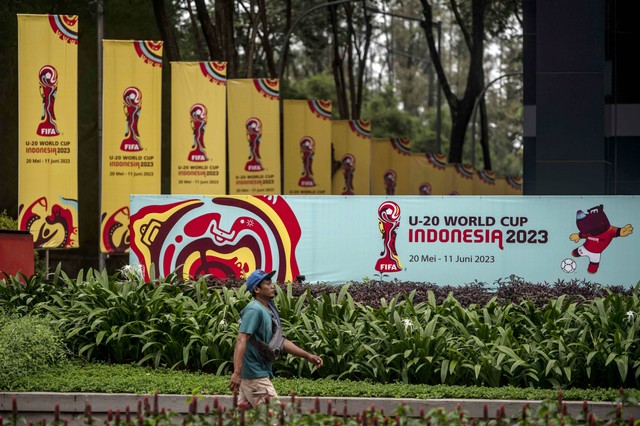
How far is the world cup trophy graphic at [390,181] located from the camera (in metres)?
45.2

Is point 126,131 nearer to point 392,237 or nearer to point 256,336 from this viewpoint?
point 392,237

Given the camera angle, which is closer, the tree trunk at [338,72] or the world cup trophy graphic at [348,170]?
the world cup trophy graphic at [348,170]

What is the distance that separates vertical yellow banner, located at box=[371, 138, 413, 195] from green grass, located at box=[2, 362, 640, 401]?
31352 mm

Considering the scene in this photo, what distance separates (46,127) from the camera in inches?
965

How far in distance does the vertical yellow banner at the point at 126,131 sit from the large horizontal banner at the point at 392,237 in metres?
4.25

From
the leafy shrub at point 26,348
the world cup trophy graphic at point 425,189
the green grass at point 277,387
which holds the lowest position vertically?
the green grass at point 277,387

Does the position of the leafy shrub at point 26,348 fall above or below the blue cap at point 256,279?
below

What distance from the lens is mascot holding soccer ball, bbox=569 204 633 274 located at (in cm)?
2036

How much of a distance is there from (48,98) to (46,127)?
57cm

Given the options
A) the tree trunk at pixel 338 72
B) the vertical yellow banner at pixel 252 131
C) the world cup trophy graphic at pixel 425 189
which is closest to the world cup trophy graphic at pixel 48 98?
the vertical yellow banner at pixel 252 131

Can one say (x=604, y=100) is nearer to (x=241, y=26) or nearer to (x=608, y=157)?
(x=608, y=157)

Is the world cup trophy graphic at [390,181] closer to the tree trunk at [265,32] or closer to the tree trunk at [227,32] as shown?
the tree trunk at [265,32]

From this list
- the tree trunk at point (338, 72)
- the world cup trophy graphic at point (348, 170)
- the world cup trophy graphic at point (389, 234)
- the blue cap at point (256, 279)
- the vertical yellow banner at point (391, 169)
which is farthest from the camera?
the tree trunk at point (338, 72)

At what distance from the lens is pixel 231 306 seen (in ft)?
50.8
